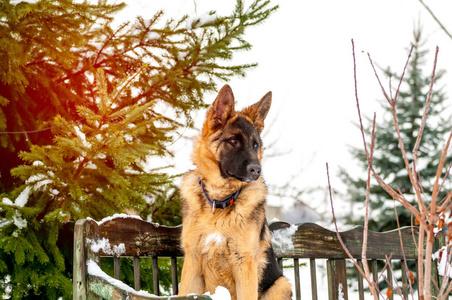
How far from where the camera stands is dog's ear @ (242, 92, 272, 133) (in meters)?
3.08

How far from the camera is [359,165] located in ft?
36.1

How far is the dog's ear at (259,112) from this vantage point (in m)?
3.08

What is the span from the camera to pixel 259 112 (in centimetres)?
312

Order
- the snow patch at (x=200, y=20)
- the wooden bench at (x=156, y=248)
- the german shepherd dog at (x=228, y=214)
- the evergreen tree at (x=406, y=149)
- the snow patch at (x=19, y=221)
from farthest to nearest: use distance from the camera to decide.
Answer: the evergreen tree at (x=406, y=149)
the snow patch at (x=200, y=20)
the snow patch at (x=19, y=221)
the german shepherd dog at (x=228, y=214)
the wooden bench at (x=156, y=248)

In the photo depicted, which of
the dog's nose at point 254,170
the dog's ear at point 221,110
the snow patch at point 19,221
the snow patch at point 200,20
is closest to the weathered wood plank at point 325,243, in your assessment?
the dog's nose at point 254,170

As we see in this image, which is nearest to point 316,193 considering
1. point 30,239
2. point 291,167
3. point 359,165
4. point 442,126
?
point 291,167

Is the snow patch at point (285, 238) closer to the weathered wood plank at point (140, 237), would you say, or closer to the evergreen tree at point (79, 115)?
the weathered wood plank at point (140, 237)

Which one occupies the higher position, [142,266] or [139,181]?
[139,181]

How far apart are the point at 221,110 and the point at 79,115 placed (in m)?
1.59

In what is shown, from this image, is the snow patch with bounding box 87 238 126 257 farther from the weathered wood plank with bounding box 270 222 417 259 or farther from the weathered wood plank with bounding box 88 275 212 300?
the weathered wood plank with bounding box 270 222 417 259

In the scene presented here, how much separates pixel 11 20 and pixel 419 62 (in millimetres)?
9934

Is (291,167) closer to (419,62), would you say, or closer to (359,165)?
(359,165)

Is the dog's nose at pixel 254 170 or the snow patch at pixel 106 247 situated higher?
the dog's nose at pixel 254 170

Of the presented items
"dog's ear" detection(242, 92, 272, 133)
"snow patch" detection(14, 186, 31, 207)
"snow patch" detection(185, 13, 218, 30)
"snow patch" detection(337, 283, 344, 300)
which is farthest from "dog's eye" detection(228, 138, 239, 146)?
"snow patch" detection(185, 13, 218, 30)
